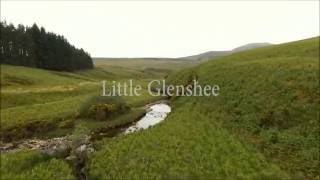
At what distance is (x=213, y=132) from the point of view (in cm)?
3722

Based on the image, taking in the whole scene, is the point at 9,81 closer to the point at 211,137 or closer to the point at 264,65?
the point at 264,65

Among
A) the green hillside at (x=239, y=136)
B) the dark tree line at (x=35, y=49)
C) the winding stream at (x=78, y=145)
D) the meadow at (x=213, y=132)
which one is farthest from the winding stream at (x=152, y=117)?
the dark tree line at (x=35, y=49)

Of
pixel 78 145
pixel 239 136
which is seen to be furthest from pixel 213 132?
pixel 78 145

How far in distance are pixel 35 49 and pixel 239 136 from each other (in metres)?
105

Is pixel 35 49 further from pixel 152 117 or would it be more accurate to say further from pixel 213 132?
pixel 213 132

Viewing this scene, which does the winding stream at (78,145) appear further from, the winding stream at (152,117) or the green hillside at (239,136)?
the green hillside at (239,136)

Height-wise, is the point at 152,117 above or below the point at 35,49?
below

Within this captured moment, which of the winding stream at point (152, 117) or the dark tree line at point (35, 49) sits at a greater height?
the dark tree line at point (35, 49)

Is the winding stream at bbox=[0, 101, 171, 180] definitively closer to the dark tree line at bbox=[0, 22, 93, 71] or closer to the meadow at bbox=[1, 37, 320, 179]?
the meadow at bbox=[1, 37, 320, 179]

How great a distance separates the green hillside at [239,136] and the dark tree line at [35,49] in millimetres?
79185

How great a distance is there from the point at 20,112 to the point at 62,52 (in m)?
84.3

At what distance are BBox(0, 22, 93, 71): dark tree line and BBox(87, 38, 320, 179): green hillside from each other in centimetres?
7919

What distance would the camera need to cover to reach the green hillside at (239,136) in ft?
89.0

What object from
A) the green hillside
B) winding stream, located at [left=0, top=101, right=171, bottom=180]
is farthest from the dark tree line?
the green hillside
